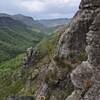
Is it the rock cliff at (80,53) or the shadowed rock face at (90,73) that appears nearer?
the shadowed rock face at (90,73)

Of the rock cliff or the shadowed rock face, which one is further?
the rock cliff

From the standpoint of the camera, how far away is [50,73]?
218ft

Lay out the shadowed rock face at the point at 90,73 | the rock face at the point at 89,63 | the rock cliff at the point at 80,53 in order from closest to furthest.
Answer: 1. the shadowed rock face at the point at 90,73
2. the rock face at the point at 89,63
3. the rock cliff at the point at 80,53

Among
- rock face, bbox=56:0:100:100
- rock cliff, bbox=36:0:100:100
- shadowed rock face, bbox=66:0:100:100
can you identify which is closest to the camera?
shadowed rock face, bbox=66:0:100:100

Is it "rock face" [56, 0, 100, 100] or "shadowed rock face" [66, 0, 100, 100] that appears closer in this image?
"shadowed rock face" [66, 0, 100, 100]

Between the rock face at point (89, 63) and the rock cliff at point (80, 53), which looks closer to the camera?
the rock face at point (89, 63)

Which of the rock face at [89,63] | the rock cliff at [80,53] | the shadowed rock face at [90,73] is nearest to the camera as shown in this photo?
the shadowed rock face at [90,73]

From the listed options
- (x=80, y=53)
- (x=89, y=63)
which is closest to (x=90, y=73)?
(x=89, y=63)

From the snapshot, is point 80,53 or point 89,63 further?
point 80,53

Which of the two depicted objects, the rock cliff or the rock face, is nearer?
the rock face

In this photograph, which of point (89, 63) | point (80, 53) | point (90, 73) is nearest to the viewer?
point (90, 73)

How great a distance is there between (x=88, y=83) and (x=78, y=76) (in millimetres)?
2537

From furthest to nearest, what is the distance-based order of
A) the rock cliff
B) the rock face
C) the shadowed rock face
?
the rock cliff → the rock face → the shadowed rock face

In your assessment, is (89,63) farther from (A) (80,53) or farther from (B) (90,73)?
(A) (80,53)
